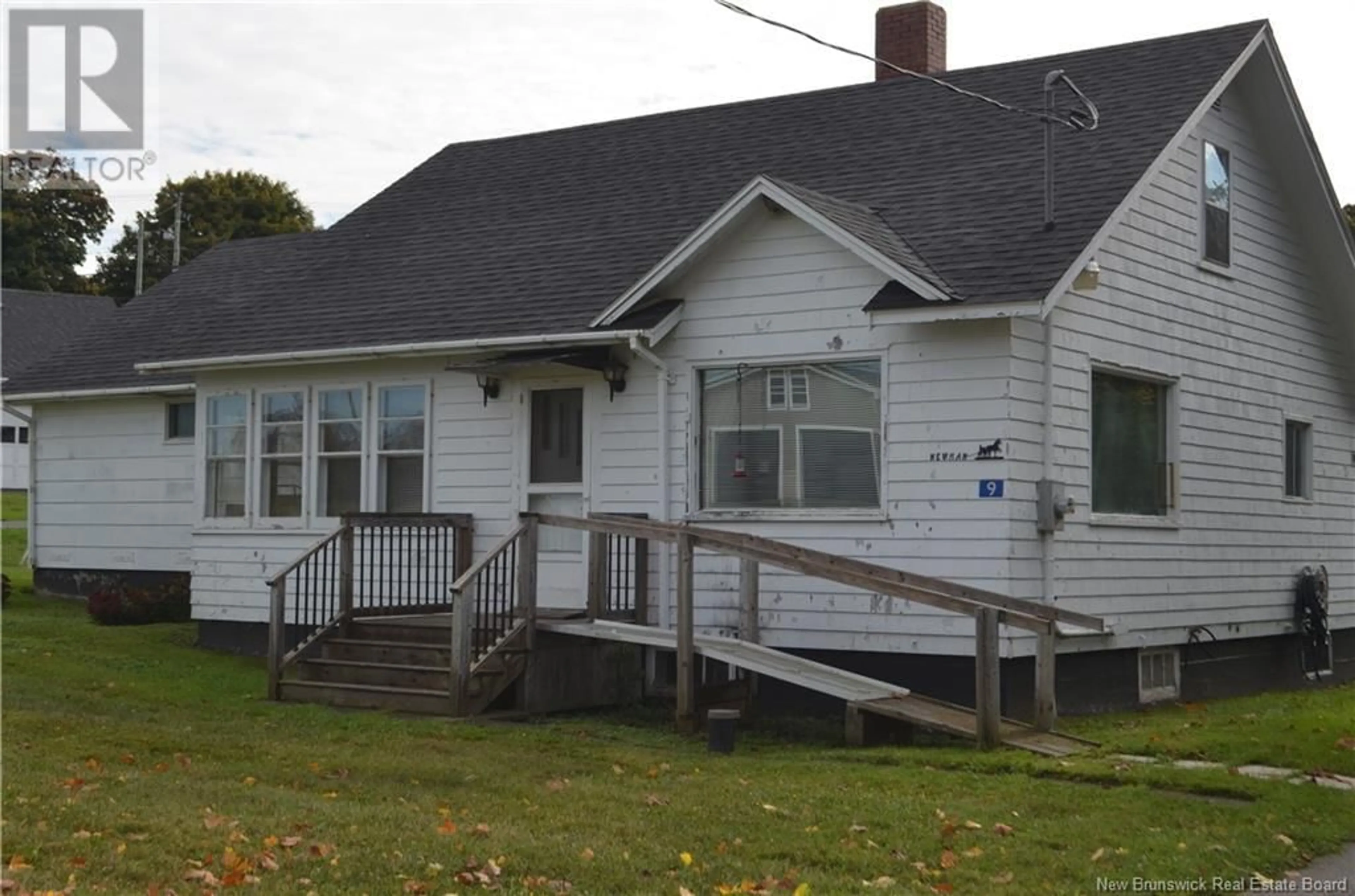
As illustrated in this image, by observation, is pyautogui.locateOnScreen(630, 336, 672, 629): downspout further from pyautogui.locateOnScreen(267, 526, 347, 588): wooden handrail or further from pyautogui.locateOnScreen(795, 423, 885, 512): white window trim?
pyautogui.locateOnScreen(267, 526, 347, 588): wooden handrail

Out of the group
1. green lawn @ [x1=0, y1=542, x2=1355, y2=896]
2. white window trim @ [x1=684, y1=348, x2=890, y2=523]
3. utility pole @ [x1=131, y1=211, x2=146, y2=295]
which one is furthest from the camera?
utility pole @ [x1=131, y1=211, x2=146, y2=295]

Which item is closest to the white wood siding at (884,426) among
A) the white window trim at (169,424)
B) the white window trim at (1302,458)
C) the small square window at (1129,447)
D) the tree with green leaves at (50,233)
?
the small square window at (1129,447)

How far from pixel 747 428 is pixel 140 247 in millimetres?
44558

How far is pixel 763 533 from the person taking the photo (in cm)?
1464

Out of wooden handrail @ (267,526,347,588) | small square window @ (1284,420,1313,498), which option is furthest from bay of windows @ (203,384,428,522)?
small square window @ (1284,420,1313,498)

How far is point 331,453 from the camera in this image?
17.6 metres

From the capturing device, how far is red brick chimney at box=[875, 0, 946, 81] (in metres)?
19.4

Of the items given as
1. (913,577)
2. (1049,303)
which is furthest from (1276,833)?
(1049,303)

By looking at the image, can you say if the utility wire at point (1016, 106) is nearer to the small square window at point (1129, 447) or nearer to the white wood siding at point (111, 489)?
the small square window at point (1129, 447)

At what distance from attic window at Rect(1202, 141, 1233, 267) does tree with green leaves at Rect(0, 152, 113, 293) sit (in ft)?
155

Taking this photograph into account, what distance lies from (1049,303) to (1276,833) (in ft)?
16.4

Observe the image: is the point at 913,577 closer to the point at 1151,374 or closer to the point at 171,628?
the point at 1151,374

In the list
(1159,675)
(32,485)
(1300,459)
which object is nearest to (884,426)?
(1159,675)

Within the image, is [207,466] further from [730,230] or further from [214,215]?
[214,215]
